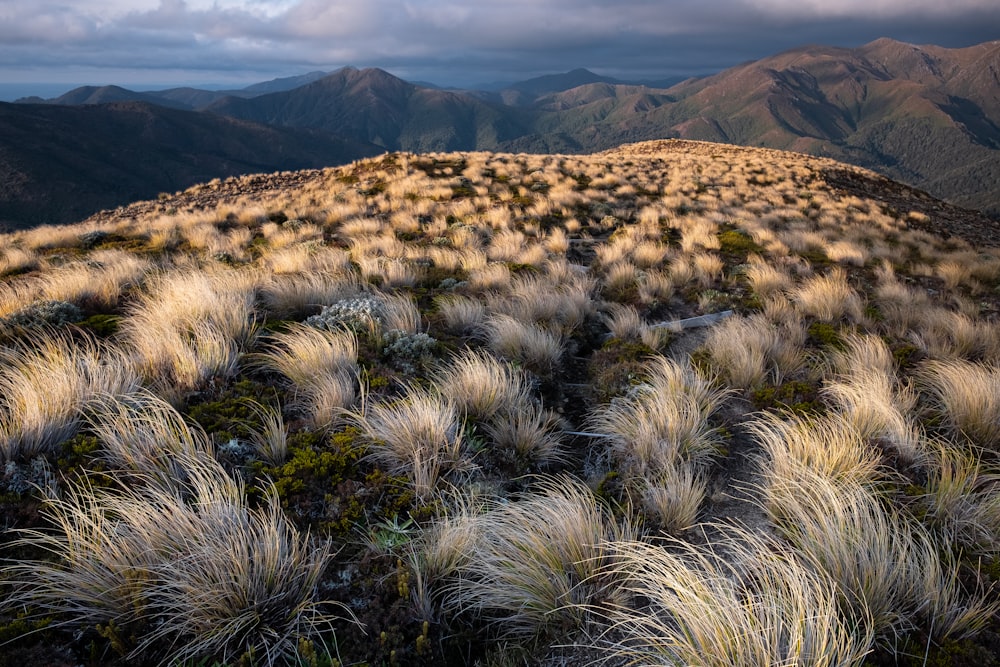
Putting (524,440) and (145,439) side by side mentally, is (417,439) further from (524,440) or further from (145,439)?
(145,439)

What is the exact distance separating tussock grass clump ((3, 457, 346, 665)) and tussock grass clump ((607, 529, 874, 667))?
1.64 metres

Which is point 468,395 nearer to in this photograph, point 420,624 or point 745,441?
point 420,624

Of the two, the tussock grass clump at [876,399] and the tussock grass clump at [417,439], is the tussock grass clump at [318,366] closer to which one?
the tussock grass clump at [417,439]

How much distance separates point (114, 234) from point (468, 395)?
13.1m

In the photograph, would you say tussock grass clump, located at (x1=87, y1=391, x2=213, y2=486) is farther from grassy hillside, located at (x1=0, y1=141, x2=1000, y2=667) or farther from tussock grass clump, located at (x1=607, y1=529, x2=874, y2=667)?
tussock grass clump, located at (x1=607, y1=529, x2=874, y2=667)

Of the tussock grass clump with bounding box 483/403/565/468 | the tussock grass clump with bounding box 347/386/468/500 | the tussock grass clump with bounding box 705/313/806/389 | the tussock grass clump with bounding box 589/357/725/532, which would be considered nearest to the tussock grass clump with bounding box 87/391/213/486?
the tussock grass clump with bounding box 347/386/468/500

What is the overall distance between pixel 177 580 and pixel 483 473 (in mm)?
2026

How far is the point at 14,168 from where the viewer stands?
170250 mm

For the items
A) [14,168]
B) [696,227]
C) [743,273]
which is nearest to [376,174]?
[696,227]

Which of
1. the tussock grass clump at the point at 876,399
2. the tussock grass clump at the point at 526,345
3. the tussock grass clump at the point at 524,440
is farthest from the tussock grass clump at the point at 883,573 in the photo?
the tussock grass clump at the point at 526,345

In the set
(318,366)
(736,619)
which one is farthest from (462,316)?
(736,619)

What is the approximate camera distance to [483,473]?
3.78m

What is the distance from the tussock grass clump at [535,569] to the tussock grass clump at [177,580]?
2.75 ft

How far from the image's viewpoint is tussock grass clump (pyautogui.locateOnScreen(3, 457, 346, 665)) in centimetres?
230
